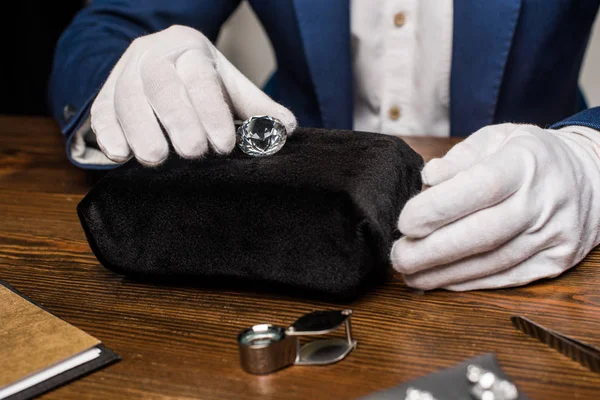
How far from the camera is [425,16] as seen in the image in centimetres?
131

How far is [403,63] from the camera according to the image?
1366 mm

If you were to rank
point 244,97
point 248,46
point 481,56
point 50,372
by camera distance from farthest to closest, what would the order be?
point 248,46, point 481,56, point 244,97, point 50,372

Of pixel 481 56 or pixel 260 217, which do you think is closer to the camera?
pixel 260 217

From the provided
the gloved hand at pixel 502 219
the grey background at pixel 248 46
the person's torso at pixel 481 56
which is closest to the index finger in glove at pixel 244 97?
the gloved hand at pixel 502 219

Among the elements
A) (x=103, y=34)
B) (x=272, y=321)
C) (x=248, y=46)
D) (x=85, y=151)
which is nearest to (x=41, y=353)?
(x=272, y=321)

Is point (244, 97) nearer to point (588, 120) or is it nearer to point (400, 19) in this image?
point (588, 120)

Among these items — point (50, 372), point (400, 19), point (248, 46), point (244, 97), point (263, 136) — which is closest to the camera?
point (50, 372)

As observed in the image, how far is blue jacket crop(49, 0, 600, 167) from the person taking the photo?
1182 mm

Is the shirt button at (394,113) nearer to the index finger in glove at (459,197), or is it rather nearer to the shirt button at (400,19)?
the shirt button at (400,19)

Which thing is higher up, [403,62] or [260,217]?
[260,217]

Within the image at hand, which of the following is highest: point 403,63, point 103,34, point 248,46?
point 103,34

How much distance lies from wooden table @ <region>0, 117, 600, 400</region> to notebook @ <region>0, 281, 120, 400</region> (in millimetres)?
12

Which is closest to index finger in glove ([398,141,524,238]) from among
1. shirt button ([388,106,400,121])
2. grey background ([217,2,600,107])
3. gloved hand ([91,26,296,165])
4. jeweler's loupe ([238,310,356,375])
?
jeweler's loupe ([238,310,356,375])

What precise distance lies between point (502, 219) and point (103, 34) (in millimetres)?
943
